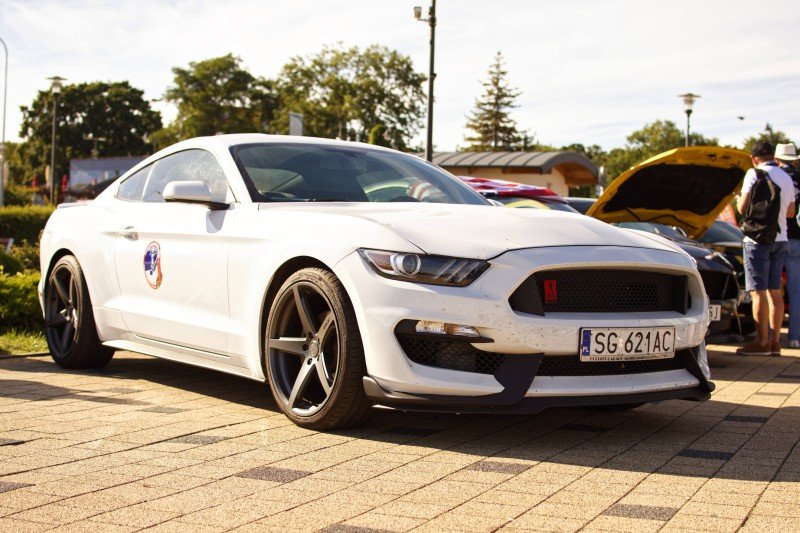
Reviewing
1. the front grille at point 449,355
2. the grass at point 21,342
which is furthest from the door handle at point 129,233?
the front grille at point 449,355

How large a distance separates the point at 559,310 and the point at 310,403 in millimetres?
1268

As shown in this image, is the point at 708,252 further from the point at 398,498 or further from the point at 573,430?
the point at 398,498

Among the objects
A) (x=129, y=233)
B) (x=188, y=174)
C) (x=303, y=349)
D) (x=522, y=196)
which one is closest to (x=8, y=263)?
(x=522, y=196)

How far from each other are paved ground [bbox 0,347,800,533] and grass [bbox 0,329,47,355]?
1.83 meters

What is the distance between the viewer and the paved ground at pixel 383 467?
3354 millimetres

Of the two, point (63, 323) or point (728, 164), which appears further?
point (728, 164)

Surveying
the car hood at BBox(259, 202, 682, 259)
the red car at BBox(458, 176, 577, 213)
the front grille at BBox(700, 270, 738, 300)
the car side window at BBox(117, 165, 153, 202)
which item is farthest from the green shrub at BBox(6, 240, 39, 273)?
the car hood at BBox(259, 202, 682, 259)

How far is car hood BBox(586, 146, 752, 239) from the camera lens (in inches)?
329

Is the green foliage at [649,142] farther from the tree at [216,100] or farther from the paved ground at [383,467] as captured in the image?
the paved ground at [383,467]

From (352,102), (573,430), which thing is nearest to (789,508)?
(573,430)

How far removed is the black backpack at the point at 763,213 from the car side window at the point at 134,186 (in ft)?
17.5

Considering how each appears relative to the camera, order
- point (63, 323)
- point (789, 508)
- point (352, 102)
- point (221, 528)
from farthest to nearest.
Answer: point (352, 102) < point (63, 323) < point (789, 508) < point (221, 528)

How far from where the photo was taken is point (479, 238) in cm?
453

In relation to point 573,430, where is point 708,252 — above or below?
above
